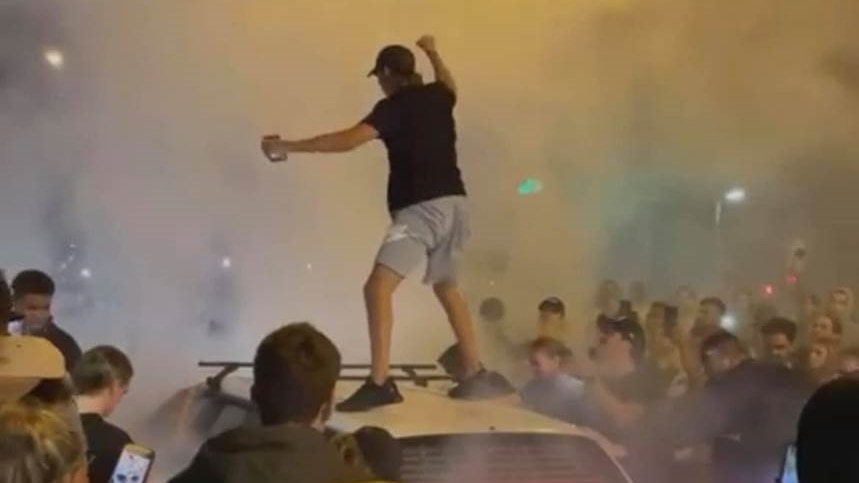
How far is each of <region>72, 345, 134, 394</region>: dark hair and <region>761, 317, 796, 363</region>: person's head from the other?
5.62 ft

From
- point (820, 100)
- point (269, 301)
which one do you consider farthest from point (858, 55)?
point (269, 301)

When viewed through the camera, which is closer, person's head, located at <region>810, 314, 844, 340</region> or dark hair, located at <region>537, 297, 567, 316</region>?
person's head, located at <region>810, 314, 844, 340</region>

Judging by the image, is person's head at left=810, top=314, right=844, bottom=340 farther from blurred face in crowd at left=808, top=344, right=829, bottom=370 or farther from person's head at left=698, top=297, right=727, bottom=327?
person's head at left=698, top=297, right=727, bottom=327

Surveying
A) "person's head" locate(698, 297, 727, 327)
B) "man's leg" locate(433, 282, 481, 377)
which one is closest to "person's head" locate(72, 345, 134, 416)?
"man's leg" locate(433, 282, 481, 377)

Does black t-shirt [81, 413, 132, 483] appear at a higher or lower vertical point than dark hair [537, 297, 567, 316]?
higher

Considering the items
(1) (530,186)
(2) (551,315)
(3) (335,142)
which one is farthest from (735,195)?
(3) (335,142)

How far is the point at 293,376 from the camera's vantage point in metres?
1.79

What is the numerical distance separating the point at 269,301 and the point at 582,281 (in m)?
1.00

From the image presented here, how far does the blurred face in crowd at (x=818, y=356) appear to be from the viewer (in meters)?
3.54

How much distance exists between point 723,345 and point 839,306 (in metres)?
0.79

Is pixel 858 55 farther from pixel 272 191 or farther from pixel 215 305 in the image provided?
pixel 215 305

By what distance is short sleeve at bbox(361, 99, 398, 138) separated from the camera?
3.29 m

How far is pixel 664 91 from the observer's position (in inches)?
169

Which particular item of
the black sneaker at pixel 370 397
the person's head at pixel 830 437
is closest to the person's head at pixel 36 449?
the person's head at pixel 830 437
